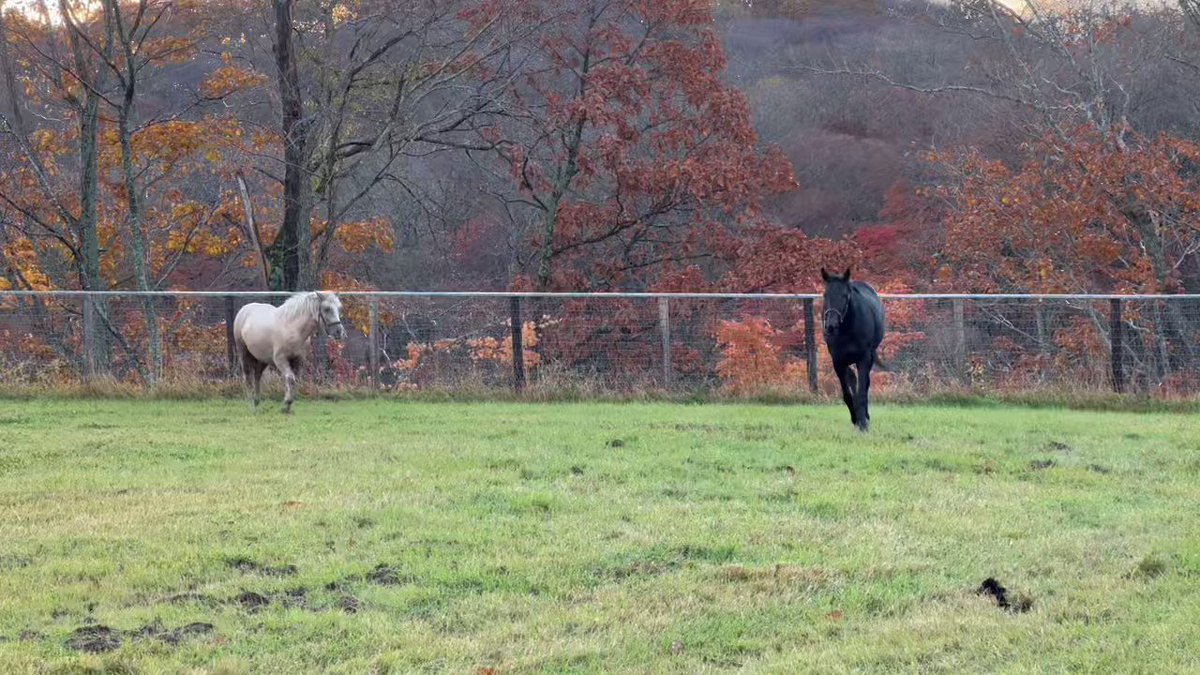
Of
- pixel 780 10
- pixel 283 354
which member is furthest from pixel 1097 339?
Answer: pixel 780 10

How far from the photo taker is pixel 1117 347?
14.4m

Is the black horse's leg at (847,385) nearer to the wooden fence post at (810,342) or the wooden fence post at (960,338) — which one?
the wooden fence post at (810,342)

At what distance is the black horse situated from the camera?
10.7 metres

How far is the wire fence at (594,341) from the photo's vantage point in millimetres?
14602

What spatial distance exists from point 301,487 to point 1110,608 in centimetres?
505

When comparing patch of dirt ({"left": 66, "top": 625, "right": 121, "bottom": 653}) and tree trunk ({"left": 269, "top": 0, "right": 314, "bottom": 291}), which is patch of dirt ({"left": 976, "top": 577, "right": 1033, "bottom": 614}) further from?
tree trunk ({"left": 269, "top": 0, "right": 314, "bottom": 291})

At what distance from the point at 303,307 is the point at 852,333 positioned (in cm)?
613

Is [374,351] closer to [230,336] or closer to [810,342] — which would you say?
[230,336]

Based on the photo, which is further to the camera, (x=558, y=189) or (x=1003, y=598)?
(x=558, y=189)

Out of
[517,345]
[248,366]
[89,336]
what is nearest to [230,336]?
[248,366]

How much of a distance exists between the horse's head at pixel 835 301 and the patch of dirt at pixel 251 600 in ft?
22.0

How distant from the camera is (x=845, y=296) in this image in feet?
35.3

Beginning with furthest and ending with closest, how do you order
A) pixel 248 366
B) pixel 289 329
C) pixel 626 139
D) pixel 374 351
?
pixel 626 139 → pixel 374 351 → pixel 248 366 → pixel 289 329

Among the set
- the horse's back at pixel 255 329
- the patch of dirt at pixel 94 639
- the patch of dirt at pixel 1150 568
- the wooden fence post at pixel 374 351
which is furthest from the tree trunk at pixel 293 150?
the patch of dirt at pixel 1150 568
